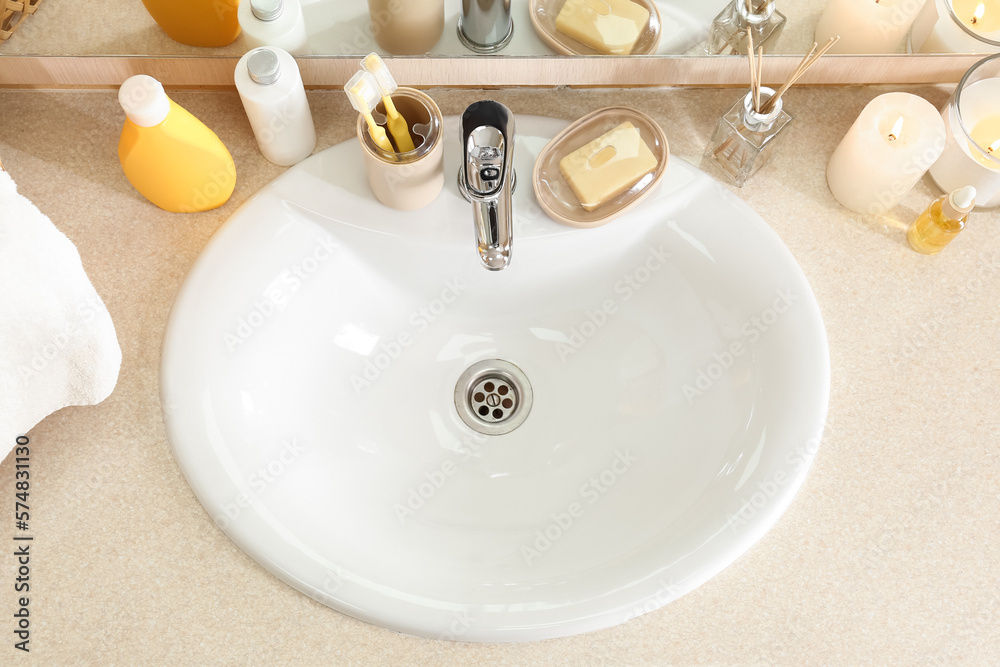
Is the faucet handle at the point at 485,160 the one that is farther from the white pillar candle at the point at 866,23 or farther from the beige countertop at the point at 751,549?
the white pillar candle at the point at 866,23

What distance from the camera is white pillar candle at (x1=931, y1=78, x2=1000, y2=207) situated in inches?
28.7

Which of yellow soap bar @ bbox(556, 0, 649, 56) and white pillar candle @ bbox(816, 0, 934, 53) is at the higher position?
white pillar candle @ bbox(816, 0, 934, 53)

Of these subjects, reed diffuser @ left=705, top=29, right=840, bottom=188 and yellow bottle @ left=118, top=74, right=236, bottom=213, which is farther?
reed diffuser @ left=705, top=29, right=840, bottom=188

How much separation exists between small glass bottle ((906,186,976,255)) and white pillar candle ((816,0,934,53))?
18cm

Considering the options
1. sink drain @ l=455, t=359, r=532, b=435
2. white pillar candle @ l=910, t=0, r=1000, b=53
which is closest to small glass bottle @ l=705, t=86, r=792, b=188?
white pillar candle @ l=910, t=0, r=1000, b=53

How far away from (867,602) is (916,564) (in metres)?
0.06

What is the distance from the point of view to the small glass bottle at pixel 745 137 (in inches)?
28.0

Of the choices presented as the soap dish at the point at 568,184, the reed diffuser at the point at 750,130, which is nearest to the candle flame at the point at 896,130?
the reed diffuser at the point at 750,130

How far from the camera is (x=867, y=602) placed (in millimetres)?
655

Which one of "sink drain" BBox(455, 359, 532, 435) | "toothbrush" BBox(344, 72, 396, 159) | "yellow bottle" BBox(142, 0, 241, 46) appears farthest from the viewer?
"sink drain" BBox(455, 359, 532, 435)

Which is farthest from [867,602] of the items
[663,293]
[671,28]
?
[671,28]

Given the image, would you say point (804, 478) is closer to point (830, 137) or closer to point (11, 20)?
point (830, 137)

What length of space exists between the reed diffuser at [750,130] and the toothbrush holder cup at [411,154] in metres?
0.30

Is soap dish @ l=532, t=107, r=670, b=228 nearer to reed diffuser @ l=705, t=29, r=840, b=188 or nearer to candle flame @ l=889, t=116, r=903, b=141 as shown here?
reed diffuser @ l=705, t=29, r=840, b=188
